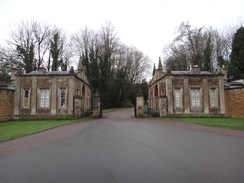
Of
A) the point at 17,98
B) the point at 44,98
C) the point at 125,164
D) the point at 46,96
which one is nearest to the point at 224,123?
the point at 125,164

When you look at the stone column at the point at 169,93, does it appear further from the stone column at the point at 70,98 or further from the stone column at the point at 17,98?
the stone column at the point at 17,98

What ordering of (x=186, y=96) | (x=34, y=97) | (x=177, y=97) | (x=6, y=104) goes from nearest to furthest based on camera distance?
(x=6, y=104)
(x=34, y=97)
(x=186, y=96)
(x=177, y=97)

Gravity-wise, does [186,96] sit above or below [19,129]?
above

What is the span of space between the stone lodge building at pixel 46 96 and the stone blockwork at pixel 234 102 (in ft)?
58.5

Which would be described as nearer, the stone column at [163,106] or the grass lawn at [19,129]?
the grass lawn at [19,129]

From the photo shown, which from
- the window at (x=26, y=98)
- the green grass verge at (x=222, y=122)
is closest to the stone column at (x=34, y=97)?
the window at (x=26, y=98)

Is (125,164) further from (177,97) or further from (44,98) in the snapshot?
(44,98)

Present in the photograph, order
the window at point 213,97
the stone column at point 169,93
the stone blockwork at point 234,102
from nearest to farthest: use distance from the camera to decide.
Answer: the stone blockwork at point 234,102 → the stone column at point 169,93 → the window at point 213,97

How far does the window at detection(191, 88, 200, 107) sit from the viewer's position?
1736 centimetres

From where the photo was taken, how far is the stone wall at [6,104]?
610 inches

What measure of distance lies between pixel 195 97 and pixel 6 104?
2177cm

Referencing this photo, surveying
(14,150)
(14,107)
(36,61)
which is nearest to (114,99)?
(36,61)

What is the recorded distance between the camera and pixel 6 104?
16047 millimetres

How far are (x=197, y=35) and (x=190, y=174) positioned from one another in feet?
114
